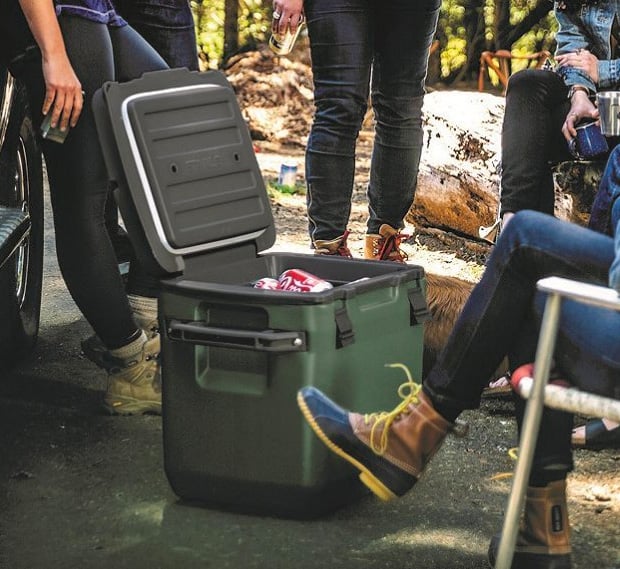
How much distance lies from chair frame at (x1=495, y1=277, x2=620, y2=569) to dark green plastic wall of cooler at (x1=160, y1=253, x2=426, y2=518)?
1.83 feet

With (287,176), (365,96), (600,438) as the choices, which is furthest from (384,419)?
(287,176)

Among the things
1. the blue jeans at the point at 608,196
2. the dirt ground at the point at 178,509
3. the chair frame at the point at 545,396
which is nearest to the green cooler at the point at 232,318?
the dirt ground at the point at 178,509

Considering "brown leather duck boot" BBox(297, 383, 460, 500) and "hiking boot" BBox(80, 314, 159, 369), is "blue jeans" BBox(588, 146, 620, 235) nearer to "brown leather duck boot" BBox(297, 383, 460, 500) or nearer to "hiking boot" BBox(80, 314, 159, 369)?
"brown leather duck boot" BBox(297, 383, 460, 500)

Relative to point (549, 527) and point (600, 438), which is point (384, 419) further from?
point (600, 438)

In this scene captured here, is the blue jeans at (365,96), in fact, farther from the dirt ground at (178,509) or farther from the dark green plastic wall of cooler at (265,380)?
the dark green plastic wall of cooler at (265,380)

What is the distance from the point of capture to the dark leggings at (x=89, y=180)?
3074mm

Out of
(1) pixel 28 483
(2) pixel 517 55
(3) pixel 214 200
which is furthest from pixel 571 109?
(2) pixel 517 55

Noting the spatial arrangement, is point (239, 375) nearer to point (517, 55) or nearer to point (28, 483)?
point (28, 483)

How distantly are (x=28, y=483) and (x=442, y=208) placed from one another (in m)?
2.97

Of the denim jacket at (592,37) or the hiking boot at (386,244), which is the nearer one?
the denim jacket at (592,37)

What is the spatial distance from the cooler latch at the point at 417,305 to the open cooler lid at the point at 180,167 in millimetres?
411

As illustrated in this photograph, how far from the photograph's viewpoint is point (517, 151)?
3883mm

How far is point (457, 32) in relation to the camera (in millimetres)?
10320

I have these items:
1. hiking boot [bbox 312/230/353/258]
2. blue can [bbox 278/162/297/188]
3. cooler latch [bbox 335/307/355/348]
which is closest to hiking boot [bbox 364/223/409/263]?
hiking boot [bbox 312/230/353/258]
